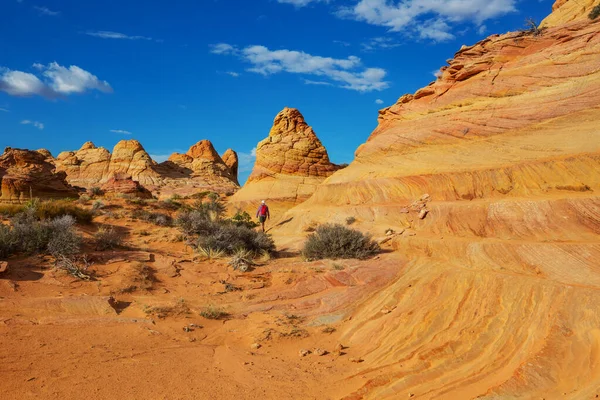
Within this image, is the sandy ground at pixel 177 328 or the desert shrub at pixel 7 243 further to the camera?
the desert shrub at pixel 7 243

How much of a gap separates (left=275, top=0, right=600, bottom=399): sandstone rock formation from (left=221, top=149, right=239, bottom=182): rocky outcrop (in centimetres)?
5612

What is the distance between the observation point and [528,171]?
12664 millimetres

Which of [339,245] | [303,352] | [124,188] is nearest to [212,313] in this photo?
[303,352]

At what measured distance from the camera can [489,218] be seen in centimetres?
1167

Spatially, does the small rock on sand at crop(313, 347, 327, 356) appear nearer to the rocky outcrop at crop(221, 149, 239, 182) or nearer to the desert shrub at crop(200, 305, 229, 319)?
the desert shrub at crop(200, 305, 229, 319)

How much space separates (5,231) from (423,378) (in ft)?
35.4

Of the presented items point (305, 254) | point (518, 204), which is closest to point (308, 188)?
point (305, 254)

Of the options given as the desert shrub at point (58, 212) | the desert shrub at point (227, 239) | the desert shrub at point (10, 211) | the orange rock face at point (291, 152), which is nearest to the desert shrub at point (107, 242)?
the desert shrub at point (227, 239)

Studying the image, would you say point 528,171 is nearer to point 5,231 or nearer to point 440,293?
point 440,293

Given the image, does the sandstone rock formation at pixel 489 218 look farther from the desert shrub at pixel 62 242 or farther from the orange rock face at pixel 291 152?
the orange rock face at pixel 291 152

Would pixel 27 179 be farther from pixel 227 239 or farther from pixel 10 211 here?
pixel 227 239

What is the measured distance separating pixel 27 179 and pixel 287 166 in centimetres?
1776

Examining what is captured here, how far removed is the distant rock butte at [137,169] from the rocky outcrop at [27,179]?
2066 cm

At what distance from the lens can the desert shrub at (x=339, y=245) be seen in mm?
11922
